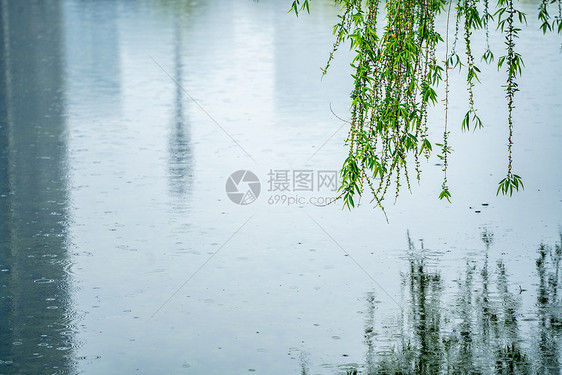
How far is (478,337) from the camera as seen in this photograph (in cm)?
529

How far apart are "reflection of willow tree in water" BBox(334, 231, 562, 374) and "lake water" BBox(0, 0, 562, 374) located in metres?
0.01

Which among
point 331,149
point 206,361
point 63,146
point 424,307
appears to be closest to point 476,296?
point 424,307

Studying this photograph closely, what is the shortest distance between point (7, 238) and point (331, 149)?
359cm

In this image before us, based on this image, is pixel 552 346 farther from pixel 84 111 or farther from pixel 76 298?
pixel 84 111

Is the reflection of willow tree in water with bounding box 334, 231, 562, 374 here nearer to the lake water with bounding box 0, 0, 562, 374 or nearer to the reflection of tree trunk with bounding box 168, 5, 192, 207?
the lake water with bounding box 0, 0, 562, 374

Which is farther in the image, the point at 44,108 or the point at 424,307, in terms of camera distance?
the point at 44,108

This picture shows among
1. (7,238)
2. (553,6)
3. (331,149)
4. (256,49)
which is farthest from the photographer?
(553,6)

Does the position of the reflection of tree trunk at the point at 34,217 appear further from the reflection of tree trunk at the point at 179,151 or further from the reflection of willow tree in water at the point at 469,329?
the reflection of willow tree in water at the point at 469,329

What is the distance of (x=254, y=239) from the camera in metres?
7.10

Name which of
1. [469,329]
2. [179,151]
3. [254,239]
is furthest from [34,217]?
[469,329]

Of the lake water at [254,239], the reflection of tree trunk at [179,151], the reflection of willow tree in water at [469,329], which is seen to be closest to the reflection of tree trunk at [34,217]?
the lake water at [254,239]

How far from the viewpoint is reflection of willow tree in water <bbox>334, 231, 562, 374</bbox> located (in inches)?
195

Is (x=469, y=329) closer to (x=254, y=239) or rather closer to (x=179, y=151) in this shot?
(x=254, y=239)

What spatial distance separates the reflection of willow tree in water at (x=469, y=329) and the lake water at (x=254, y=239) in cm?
1
